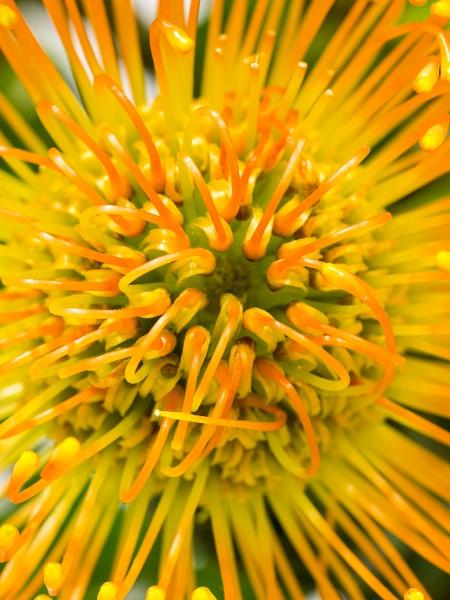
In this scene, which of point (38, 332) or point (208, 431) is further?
point (38, 332)

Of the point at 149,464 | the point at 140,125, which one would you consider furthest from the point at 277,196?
the point at 149,464

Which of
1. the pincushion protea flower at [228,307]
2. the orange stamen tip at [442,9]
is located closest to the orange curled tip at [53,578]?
the pincushion protea flower at [228,307]

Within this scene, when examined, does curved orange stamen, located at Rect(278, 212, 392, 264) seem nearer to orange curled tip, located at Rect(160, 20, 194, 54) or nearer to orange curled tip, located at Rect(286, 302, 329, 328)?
orange curled tip, located at Rect(286, 302, 329, 328)

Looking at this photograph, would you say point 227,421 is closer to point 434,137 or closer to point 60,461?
point 60,461

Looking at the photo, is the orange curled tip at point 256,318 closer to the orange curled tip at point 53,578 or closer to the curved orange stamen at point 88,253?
the curved orange stamen at point 88,253

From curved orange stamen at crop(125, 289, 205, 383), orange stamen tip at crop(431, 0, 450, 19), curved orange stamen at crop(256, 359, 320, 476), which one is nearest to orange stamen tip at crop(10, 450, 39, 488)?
curved orange stamen at crop(125, 289, 205, 383)

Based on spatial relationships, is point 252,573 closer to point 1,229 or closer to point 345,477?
point 345,477
